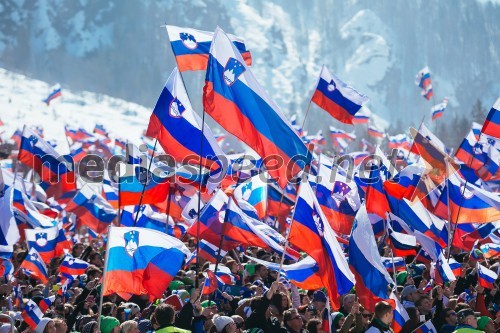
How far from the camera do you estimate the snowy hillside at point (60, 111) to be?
9762 cm

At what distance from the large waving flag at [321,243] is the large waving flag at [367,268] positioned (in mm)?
253

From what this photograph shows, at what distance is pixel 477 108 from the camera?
84188 millimetres

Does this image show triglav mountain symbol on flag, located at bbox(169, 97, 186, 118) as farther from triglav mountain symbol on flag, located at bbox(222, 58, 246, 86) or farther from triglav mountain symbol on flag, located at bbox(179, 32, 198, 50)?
triglav mountain symbol on flag, located at bbox(222, 58, 246, 86)

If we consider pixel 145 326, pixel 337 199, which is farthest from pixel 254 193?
pixel 145 326

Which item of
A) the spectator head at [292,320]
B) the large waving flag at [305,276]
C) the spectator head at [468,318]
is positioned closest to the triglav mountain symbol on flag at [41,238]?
the large waving flag at [305,276]

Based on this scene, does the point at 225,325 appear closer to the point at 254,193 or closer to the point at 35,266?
the point at 35,266

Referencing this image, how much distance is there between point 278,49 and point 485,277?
17781 cm

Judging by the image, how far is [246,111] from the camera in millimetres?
9586

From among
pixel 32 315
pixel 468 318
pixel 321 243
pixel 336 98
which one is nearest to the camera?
pixel 468 318

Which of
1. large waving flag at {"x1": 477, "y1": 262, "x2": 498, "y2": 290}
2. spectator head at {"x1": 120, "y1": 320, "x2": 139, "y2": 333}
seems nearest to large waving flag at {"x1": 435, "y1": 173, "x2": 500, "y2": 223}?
large waving flag at {"x1": 477, "y1": 262, "x2": 498, "y2": 290}

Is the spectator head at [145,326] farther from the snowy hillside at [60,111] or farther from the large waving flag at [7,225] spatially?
the snowy hillside at [60,111]

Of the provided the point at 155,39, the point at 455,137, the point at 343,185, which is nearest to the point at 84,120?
the point at 455,137

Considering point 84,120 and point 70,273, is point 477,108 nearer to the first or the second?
point 84,120

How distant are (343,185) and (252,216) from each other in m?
2.00
